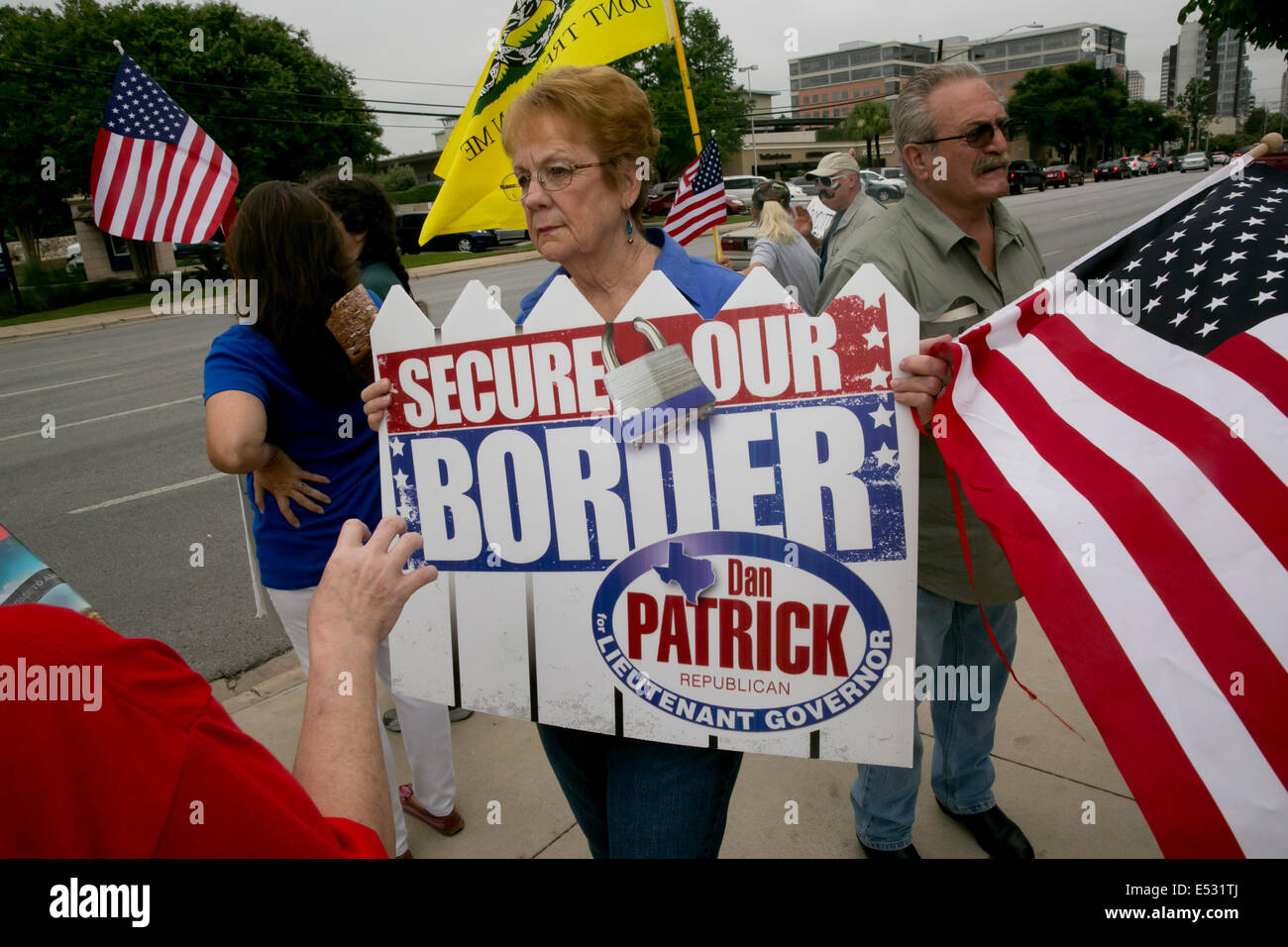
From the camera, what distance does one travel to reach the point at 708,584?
5.29ft

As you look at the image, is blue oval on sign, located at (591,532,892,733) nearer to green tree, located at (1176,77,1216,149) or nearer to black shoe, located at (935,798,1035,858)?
black shoe, located at (935,798,1035,858)

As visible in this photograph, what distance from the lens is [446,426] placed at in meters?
1.83

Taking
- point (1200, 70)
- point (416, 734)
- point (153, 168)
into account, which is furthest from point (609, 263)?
point (1200, 70)

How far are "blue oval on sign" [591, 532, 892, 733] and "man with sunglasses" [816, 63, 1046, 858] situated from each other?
70cm

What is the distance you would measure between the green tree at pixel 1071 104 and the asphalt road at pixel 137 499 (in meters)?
69.0

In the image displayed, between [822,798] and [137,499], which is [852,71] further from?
[822,798]

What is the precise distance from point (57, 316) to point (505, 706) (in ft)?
86.8

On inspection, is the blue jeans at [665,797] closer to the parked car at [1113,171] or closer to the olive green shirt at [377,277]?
the olive green shirt at [377,277]

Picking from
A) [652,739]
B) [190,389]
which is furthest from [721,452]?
[190,389]

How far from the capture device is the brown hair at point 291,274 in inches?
93.2

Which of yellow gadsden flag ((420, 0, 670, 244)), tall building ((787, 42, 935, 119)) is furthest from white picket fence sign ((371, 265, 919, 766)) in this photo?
tall building ((787, 42, 935, 119))

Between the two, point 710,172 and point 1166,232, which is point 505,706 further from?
point 710,172

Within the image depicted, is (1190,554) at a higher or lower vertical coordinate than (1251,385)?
lower

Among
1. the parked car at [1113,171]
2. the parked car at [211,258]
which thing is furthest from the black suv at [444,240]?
the parked car at [1113,171]
